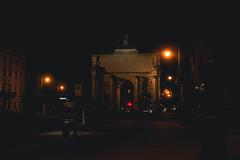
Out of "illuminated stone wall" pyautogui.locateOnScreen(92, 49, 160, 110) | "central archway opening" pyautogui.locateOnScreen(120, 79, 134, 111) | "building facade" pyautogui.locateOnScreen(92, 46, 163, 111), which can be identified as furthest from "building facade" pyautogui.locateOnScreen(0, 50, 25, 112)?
"central archway opening" pyautogui.locateOnScreen(120, 79, 134, 111)

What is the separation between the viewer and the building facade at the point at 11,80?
68.9 m

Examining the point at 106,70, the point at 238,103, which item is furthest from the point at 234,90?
the point at 106,70

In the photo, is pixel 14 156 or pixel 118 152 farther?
pixel 118 152

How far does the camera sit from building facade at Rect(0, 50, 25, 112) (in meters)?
68.9

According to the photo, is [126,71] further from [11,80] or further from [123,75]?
[11,80]

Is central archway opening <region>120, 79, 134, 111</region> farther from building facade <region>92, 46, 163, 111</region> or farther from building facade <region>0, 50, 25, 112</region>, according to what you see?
building facade <region>0, 50, 25, 112</region>

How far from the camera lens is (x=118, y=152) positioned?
14117mm

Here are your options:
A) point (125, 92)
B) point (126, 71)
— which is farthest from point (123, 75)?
point (125, 92)

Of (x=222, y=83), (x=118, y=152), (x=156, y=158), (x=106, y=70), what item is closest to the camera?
(x=222, y=83)

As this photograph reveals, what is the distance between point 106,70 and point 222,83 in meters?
A: 102

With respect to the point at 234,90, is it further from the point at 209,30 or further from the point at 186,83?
the point at 186,83

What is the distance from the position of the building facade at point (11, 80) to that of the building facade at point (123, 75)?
30588mm

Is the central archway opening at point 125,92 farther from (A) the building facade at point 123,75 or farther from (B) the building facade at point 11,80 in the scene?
(B) the building facade at point 11,80

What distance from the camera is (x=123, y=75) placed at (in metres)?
108
